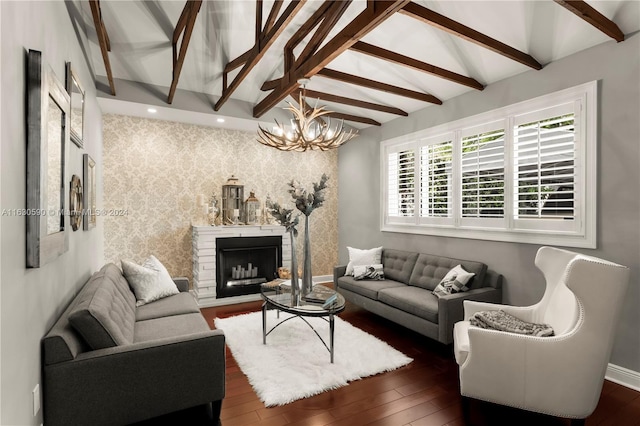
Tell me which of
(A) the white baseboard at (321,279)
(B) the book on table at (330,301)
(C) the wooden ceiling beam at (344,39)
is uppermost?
(C) the wooden ceiling beam at (344,39)

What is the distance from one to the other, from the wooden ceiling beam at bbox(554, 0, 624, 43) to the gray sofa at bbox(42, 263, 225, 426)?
128 inches

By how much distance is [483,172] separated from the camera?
392cm

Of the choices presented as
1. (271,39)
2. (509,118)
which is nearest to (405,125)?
(509,118)

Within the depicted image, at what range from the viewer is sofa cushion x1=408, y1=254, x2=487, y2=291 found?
145 inches

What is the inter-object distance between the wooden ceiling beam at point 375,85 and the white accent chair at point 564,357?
2705mm

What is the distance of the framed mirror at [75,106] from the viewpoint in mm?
2473

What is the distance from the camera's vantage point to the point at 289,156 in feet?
20.1

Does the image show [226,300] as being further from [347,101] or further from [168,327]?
[347,101]

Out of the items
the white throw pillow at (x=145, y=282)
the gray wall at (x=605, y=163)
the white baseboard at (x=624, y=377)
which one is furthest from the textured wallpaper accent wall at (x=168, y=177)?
the white baseboard at (x=624, y=377)

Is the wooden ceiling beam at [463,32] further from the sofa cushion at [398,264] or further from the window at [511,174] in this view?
the sofa cushion at [398,264]

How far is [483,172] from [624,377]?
7.33 feet

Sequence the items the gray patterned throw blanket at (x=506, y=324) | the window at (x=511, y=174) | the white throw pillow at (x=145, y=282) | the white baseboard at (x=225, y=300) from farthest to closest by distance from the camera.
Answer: the white baseboard at (x=225, y=300), the white throw pillow at (x=145, y=282), the window at (x=511, y=174), the gray patterned throw blanket at (x=506, y=324)

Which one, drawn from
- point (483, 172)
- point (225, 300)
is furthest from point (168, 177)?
point (483, 172)

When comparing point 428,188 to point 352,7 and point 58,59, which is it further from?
point 58,59
